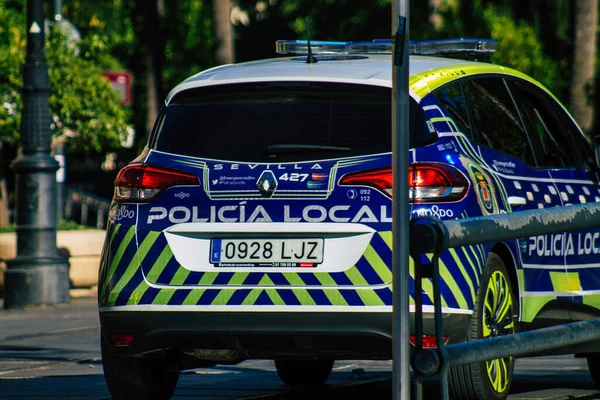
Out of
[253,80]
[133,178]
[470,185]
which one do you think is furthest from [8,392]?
[470,185]

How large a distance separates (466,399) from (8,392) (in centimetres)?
270

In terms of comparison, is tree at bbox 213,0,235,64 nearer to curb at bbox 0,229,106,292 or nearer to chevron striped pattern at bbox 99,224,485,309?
curb at bbox 0,229,106,292

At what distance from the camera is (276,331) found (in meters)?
5.91

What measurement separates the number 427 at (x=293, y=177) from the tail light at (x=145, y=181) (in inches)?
15.9

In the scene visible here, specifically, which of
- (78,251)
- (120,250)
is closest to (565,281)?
(120,250)

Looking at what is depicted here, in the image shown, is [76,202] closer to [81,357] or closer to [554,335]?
[81,357]

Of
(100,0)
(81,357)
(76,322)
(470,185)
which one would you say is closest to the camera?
(470,185)

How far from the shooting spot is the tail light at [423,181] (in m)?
5.91

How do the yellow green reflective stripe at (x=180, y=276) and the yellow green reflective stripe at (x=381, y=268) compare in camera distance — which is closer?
the yellow green reflective stripe at (x=381, y=268)

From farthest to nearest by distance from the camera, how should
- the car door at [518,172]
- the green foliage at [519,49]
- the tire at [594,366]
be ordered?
1. the green foliage at [519,49]
2. the tire at [594,366]
3. the car door at [518,172]

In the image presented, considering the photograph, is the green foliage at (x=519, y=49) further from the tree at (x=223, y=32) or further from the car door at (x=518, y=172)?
the car door at (x=518, y=172)

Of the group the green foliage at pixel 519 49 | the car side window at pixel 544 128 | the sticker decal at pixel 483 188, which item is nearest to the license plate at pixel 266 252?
the sticker decal at pixel 483 188

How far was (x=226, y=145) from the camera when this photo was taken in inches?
246

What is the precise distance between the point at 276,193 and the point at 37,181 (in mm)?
8736
